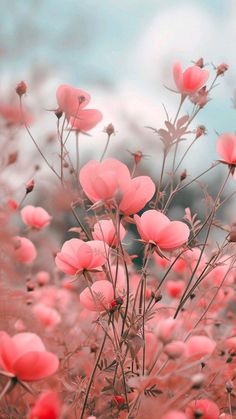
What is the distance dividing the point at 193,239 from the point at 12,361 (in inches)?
15.0

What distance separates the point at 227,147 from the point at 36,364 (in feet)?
1.43

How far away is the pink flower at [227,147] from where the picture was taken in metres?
0.90

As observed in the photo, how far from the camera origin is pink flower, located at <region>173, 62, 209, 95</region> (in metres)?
0.96

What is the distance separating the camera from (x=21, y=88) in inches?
38.6

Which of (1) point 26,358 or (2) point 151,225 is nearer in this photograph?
(1) point 26,358

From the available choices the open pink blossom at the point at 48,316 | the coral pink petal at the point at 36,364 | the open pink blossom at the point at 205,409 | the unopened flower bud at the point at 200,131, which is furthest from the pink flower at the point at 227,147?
the open pink blossom at the point at 48,316

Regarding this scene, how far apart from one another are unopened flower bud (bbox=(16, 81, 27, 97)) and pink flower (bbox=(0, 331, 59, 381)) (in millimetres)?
458

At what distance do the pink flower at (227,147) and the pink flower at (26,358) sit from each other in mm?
406

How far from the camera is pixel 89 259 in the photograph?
33.4 inches

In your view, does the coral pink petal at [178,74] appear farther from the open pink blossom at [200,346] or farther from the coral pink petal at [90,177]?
the open pink blossom at [200,346]

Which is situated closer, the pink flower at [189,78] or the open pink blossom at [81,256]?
the open pink blossom at [81,256]

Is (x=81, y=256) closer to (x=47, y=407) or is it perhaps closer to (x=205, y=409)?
(x=205, y=409)

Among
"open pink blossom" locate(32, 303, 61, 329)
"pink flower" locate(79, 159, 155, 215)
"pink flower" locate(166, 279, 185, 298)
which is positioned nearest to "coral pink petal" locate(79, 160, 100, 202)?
"pink flower" locate(79, 159, 155, 215)

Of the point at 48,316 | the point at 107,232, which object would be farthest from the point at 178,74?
the point at 48,316
